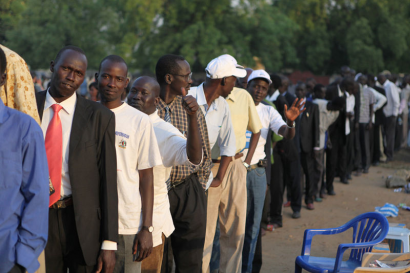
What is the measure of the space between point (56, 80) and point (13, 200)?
0.83 meters

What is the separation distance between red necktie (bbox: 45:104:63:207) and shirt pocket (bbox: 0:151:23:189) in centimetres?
43

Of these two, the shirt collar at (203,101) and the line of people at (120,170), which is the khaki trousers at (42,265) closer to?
the line of people at (120,170)

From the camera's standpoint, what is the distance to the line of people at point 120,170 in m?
2.11

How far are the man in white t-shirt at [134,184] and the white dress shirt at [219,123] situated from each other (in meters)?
1.51

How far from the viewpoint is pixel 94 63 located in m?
32.9

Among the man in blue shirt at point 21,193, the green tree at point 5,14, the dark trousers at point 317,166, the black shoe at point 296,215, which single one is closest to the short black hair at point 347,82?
the dark trousers at point 317,166

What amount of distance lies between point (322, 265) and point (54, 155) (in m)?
2.84

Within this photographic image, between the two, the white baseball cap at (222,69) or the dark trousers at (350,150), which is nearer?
the white baseball cap at (222,69)

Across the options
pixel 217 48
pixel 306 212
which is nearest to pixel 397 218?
pixel 306 212

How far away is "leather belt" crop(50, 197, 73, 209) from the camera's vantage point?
2572 mm

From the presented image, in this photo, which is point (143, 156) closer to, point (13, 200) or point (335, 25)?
point (13, 200)

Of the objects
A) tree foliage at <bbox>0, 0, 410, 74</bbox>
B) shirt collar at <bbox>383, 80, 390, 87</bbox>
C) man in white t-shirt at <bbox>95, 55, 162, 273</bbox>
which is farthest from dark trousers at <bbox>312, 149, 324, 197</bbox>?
tree foliage at <bbox>0, 0, 410, 74</bbox>

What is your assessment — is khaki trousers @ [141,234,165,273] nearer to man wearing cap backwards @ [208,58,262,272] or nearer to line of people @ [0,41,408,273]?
line of people @ [0,41,408,273]

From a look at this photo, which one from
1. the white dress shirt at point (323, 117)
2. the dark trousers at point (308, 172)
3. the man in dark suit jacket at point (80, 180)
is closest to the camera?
the man in dark suit jacket at point (80, 180)
